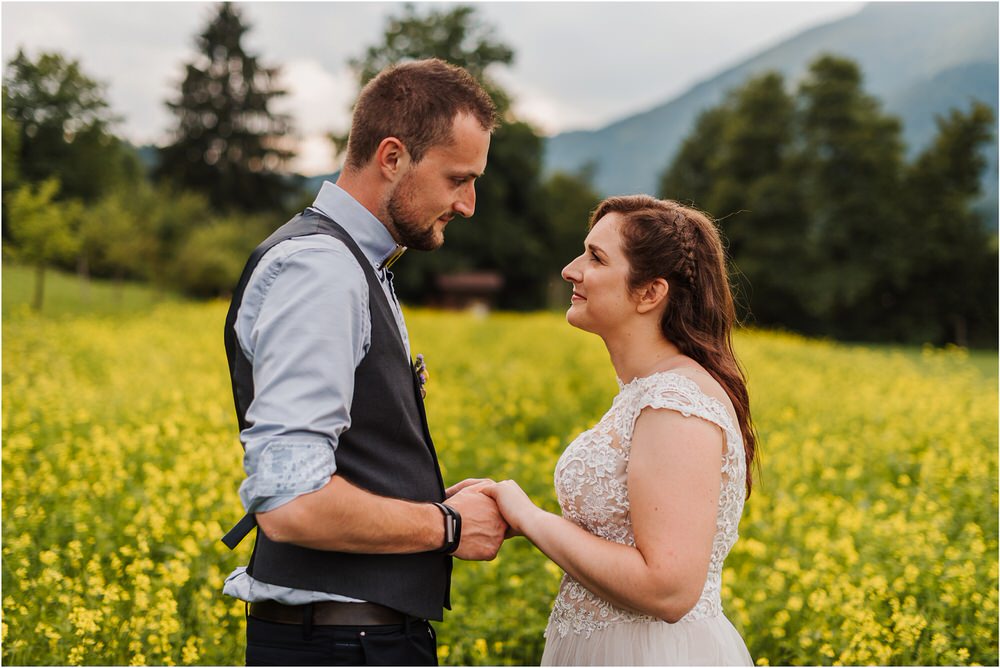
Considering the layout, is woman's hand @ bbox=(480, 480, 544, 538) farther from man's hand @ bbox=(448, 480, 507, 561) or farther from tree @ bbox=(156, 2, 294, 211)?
tree @ bbox=(156, 2, 294, 211)

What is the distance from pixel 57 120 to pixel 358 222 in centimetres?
1755

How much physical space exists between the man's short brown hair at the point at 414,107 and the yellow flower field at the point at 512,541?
241 cm

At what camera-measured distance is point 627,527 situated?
89.0 inches

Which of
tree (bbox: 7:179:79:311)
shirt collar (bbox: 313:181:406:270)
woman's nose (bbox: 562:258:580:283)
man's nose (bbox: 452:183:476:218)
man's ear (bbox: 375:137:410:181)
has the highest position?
tree (bbox: 7:179:79:311)

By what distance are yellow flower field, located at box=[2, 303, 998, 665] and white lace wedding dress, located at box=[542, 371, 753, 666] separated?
164cm

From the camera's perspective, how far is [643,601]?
205cm

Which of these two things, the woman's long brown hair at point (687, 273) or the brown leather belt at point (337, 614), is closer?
the brown leather belt at point (337, 614)

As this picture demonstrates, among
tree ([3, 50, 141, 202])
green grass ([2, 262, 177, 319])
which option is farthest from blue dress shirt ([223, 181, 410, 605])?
green grass ([2, 262, 177, 319])

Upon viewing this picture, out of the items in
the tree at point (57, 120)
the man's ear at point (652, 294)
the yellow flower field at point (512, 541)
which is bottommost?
the yellow flower field at point (512, 541)

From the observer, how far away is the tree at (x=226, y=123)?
172ft

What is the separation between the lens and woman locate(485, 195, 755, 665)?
81.0 inches

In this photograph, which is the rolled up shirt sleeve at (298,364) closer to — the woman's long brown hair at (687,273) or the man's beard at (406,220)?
the man's beard at (406,220)

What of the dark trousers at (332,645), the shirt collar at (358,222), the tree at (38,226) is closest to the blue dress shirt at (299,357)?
the shirt collar at (358,222)

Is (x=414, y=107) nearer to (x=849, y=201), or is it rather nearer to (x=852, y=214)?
(x=849, y=201)
